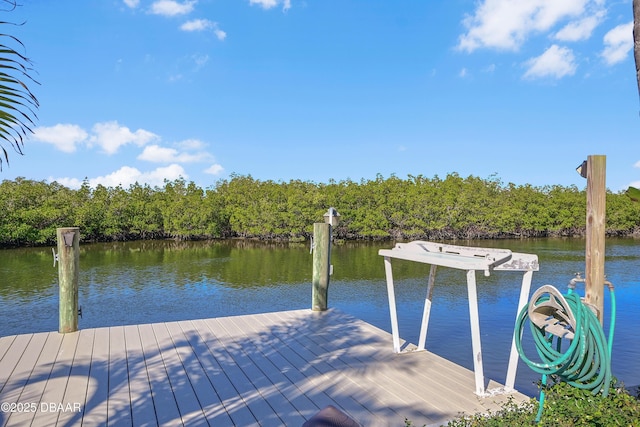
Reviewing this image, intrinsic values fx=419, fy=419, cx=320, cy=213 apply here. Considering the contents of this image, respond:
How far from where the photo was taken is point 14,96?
1.25 meters

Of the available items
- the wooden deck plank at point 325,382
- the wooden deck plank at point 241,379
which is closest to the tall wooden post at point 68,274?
the wooden deck plank at point 241,379

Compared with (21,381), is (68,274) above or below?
above

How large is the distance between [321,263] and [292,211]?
24.1 meters

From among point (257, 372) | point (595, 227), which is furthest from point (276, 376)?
point (595, 227)

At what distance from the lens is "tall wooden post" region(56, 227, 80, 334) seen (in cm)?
430

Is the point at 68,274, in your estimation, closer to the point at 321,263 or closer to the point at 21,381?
the point at 21,381

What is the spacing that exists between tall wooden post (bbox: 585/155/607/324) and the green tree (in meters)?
2.84

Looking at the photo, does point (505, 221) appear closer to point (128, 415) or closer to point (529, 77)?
point (529, 77)

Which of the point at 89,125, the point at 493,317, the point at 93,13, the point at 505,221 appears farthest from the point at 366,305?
the point at 505,221

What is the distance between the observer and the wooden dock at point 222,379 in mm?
2645

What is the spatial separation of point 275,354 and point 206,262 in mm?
14852

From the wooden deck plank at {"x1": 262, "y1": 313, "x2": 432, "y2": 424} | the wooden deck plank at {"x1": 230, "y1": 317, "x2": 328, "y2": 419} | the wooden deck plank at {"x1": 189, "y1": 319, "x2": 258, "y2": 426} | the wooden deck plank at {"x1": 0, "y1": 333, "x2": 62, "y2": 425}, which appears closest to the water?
the wooden deck plank at {"x1": 262, "y1": 313, "x2": 432, "y2": 424}

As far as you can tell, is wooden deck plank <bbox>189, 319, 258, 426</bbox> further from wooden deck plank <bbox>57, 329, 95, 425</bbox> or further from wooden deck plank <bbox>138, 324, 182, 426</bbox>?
wooden deck plank <bbox>57, 329, 95, 425</bbox>

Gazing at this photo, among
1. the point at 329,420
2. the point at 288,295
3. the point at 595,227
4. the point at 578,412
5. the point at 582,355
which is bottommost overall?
the point at 288,295
